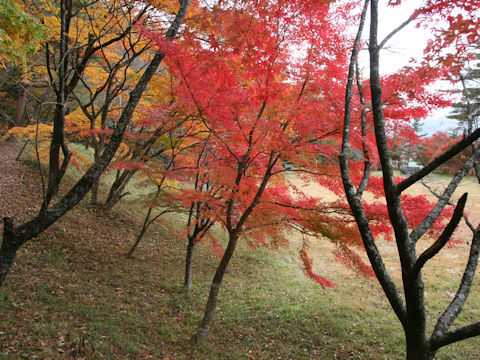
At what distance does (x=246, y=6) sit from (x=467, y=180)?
28.1m

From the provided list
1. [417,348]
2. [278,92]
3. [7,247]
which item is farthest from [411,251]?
[7,247]

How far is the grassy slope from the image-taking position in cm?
481

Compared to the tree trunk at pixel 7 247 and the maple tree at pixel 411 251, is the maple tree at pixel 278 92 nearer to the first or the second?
the maple tree at pixel 411 251

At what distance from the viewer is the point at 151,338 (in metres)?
5.64

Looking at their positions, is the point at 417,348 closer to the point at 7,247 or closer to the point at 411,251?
the point at 411,251

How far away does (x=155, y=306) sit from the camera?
706 cm

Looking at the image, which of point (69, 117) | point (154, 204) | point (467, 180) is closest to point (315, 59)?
point (154, 204)

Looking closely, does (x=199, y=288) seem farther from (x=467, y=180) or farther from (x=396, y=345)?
(x=467, y=180)

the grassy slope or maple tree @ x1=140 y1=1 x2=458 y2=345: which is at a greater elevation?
maple tree @ x1=140 y1=1 x2=458 y2=345

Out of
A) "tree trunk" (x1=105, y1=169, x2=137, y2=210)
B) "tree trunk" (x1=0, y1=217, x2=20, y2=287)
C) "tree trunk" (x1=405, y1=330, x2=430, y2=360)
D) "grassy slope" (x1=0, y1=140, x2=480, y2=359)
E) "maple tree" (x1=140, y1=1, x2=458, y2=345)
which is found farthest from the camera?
"tree trunk" (x1=105, y1=169, x2=137, y2=210)

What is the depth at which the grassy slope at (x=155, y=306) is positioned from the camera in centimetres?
481

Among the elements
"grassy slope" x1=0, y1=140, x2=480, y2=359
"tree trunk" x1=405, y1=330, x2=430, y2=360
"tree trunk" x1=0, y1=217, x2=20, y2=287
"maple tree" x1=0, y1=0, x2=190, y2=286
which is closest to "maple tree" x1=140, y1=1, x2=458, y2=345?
"maple tree" x1=0, y1=0, x2=190, y2=286

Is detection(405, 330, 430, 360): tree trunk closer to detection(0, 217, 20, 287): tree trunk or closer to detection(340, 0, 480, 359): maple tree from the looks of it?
detection(340, 0, 480, 359): maple tree

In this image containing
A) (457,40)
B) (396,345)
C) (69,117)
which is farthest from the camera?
(69,117)
